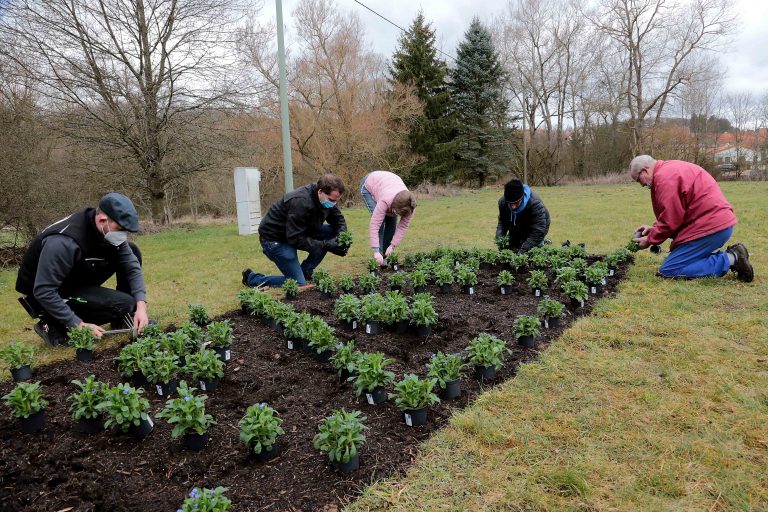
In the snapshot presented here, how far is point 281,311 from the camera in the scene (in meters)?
4.52

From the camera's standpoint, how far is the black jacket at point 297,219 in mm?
6031

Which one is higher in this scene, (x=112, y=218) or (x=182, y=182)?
(x=182, y=182)

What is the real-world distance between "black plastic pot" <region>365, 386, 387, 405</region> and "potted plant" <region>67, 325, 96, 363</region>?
8.38 feet

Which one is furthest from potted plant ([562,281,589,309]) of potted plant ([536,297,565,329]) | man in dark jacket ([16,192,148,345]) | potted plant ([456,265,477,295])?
man in dark jacket ([16,192,148,345])

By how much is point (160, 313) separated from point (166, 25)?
40.8 feet

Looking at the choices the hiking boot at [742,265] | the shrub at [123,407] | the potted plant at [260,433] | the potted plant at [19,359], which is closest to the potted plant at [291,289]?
the potted plant at [19,359]

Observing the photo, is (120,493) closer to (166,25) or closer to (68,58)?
(68,58)

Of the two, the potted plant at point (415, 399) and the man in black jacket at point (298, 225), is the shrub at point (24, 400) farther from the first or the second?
the man in black jacket at point (298, 225)

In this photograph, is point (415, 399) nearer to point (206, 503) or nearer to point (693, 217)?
point (206, 503)

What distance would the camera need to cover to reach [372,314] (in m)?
4.39

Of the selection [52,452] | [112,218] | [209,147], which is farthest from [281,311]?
[209,147]

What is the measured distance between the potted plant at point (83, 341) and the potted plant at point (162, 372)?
0.88m

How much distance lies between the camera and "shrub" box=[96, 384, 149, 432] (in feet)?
8.79

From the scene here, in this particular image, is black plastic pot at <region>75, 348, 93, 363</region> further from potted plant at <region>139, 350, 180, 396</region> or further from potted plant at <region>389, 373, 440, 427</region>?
potted plant at <region>389, 373, 440, 427</region>
